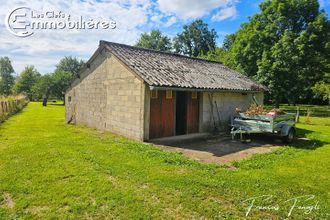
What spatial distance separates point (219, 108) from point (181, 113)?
2.41 m

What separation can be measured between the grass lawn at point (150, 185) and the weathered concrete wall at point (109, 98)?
7.70 feet

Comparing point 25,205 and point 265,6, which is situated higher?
point 265,6

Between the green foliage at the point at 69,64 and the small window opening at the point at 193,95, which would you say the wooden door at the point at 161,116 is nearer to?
the small window opening at the point at 193,95

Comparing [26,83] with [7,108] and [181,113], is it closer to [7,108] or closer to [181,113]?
[7,108]

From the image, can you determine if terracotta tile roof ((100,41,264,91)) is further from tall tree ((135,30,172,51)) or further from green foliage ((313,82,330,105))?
tall tree ((135,30,172,51))

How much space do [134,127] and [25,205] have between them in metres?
6.40

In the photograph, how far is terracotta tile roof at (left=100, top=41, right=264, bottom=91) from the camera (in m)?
10.6

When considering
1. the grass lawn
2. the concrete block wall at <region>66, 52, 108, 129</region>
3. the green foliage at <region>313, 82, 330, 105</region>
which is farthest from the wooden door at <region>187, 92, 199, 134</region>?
the green foliage at <region>313, 82, 330, 105</region>

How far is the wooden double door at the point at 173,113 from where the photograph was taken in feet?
35.4

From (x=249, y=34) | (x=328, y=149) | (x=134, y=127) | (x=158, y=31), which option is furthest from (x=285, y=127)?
(x=158, y=31)

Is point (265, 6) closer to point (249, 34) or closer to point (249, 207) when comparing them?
point (249, 34)

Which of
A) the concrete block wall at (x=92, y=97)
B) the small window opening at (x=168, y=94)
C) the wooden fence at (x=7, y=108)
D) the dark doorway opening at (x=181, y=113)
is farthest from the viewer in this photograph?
the wooden fence at (x=7, y=108)

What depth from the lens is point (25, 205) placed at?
4508mm

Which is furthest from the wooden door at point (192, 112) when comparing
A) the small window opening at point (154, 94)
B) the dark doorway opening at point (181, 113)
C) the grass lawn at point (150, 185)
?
the grass lawn at point (150, 185)
